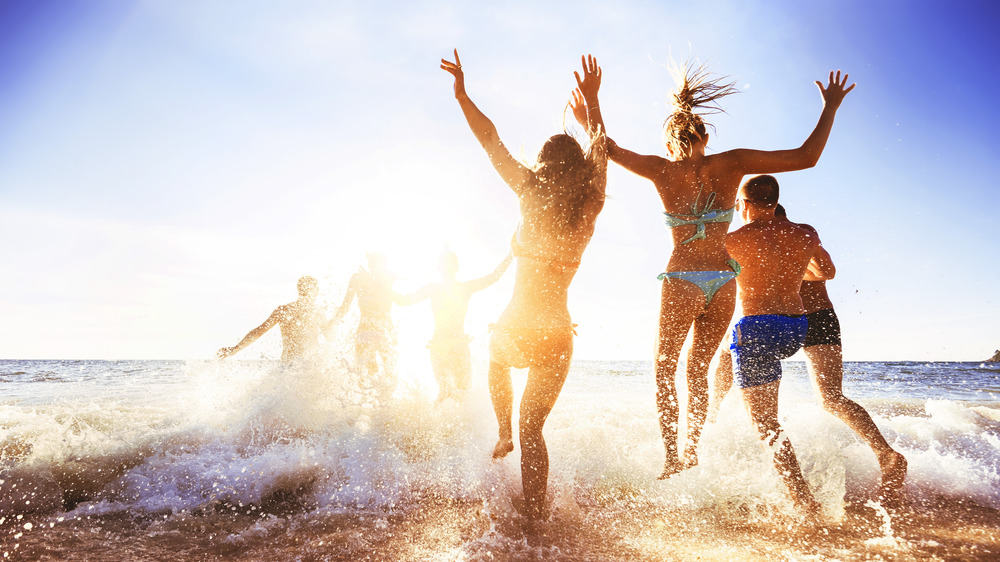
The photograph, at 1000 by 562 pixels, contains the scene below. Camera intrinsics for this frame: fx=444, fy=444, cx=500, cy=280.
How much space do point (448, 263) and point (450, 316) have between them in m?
0.75

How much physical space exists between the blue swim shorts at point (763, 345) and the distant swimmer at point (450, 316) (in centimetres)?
346

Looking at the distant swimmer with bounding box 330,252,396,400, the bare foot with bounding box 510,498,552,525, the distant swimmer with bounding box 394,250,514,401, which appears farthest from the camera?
the distant swimmer with bounding box 330,252,396,400

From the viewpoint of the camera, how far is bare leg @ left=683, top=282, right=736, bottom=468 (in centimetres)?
306

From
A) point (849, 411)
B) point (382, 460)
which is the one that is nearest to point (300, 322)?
point (382, 460)

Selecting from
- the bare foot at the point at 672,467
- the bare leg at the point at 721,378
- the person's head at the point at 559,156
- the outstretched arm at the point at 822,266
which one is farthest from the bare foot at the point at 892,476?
the person's head at the point at 559,156

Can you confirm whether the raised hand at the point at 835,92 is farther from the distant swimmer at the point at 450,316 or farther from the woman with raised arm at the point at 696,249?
the distant swimmer at the point at 450,316

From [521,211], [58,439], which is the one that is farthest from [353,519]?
[58,439]

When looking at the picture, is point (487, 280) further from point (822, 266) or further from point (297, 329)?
point (822, 266)

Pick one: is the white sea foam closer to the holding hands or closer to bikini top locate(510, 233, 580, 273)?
bikini top locate(510, 233, 580, 273)

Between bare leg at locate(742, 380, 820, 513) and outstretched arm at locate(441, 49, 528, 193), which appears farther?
bare leg at locate(742, 380, 820, 513)

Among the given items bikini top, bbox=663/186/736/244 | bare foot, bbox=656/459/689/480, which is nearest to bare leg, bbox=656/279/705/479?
bare foot, bbox=656/459/689/480

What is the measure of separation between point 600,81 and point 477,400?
4.23 m

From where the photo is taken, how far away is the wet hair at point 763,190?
3344 mm

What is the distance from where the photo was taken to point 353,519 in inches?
118
